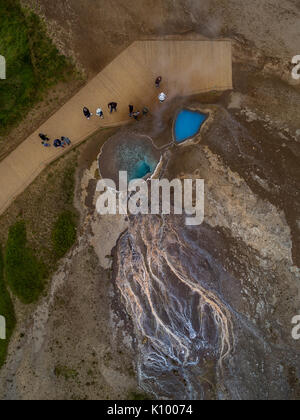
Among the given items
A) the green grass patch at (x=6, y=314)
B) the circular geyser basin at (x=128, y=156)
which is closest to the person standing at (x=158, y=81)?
the circular geyser basin at (x=128, y=156)

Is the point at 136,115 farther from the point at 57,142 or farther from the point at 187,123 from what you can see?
the point at 57,142

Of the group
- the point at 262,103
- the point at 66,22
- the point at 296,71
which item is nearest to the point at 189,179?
the point at 262,103

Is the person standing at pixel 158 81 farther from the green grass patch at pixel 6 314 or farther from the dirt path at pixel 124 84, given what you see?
the green grass patch at pixel 6 314

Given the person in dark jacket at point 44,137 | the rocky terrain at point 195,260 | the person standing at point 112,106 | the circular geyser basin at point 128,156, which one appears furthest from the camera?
the circular geyser basin at point 128,156

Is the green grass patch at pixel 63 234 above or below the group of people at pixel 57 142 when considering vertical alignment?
below

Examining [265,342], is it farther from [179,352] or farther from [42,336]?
[42,336]

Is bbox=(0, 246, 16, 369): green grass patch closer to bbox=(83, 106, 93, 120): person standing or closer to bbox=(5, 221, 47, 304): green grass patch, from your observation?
bbox=(5, 221, 47, 304): green grass patch

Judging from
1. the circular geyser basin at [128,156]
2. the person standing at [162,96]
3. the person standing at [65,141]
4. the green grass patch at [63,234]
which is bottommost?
the green grass patch at [63,234]
